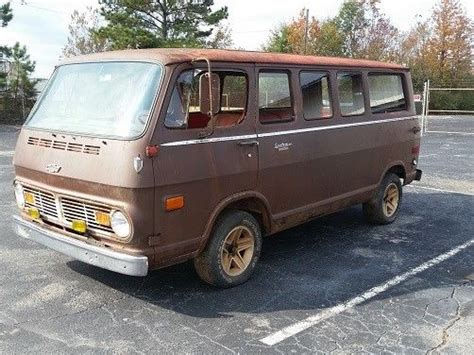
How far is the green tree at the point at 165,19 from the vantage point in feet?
86.1

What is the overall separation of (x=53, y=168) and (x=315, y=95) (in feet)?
9.22

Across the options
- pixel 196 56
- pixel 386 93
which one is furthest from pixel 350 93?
pixel 196 56

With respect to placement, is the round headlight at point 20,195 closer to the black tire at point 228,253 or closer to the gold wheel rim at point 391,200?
the black tire at point 228,253

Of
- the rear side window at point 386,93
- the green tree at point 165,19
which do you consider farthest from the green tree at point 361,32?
the rear side window at point 386,93

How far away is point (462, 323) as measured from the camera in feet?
13.4

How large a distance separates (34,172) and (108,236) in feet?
3.41

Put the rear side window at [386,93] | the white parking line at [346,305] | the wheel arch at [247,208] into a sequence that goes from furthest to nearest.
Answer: the rear side window at [386,93]
the wheel arch at [247,208]
the white parking line at [346,305]

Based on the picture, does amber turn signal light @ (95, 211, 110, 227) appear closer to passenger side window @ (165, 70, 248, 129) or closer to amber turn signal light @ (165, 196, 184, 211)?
amber turn signal light @ (165, 196, 184, 211)

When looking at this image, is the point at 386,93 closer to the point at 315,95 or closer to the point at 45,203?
the point at 315,95

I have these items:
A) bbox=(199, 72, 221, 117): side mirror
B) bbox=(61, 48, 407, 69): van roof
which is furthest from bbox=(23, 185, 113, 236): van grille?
bbox=(61, 48, 407, 69): van roof

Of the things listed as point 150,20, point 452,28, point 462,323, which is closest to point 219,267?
point 462,323

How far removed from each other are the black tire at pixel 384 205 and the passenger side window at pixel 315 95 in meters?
1.65

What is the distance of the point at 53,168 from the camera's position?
423 cm

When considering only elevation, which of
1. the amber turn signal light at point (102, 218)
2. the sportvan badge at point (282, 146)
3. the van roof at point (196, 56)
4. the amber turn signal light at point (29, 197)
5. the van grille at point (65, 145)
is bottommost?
the amber turn signal light at point (102, 218)
